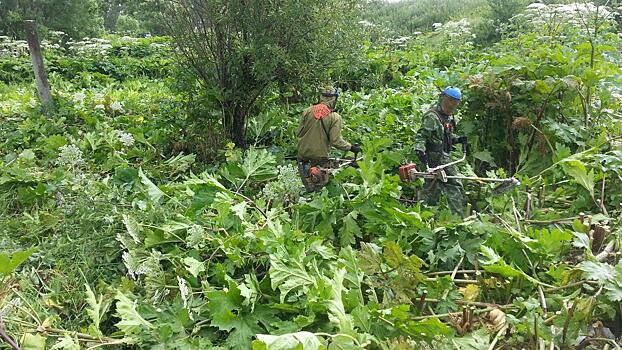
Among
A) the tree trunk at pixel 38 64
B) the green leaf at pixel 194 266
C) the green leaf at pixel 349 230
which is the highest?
the tree trunk at pixel 38 64

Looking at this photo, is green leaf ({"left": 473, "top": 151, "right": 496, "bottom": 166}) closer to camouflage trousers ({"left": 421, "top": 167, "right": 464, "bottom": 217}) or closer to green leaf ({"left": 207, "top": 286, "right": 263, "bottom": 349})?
camouflage trousers ({"left": 421, "top": 167, "right": 464, "bottom": 217})

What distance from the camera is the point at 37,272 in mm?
4297

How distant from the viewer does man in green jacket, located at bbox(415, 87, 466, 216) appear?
5117 millimetres

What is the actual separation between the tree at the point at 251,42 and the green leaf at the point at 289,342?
441 centimetres

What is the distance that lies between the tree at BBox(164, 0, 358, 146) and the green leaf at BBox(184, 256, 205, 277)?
3.40 meters

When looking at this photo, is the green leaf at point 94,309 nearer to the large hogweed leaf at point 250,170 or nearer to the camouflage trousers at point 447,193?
the large hogweed leaf at point 250,170

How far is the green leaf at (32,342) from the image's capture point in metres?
3.30

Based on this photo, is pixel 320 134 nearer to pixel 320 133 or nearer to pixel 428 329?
pixel 320 133

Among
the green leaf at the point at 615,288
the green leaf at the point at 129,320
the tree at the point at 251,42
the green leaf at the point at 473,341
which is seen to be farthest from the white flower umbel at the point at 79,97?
the green leaf at the point at 615,288

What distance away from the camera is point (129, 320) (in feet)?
11.0

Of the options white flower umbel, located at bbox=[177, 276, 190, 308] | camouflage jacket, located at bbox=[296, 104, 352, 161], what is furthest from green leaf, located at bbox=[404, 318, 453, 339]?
camouflage jacket, located at bbox=[296, 104, 352, 161]

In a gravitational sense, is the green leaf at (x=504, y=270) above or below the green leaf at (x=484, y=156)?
above

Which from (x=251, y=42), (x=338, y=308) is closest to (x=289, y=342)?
(x=338, y=308)

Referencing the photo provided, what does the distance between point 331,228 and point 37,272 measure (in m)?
2.35
